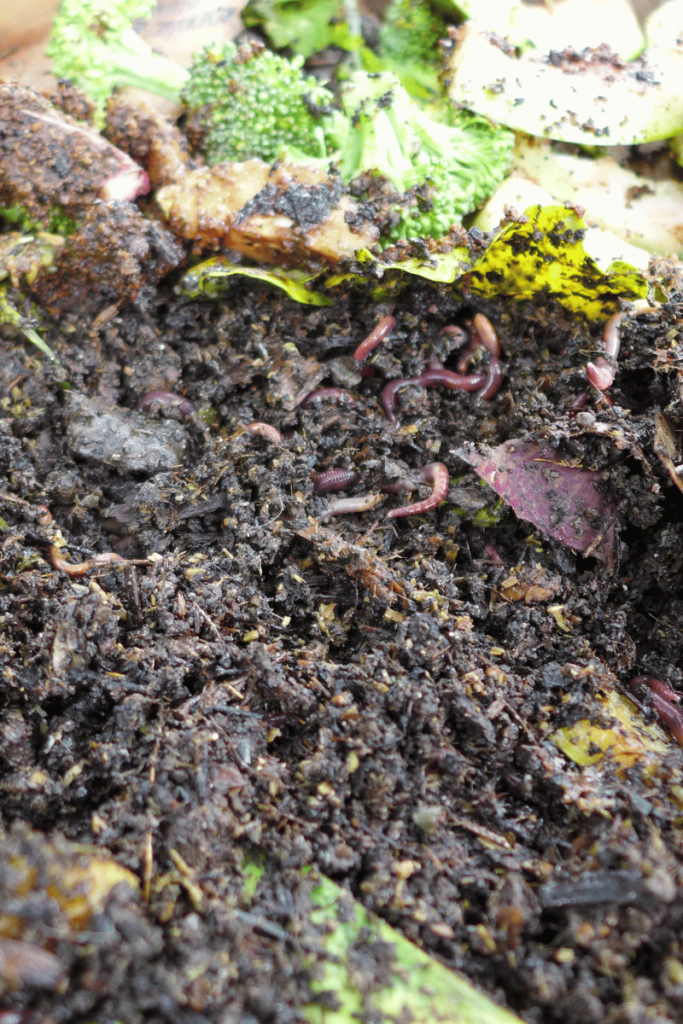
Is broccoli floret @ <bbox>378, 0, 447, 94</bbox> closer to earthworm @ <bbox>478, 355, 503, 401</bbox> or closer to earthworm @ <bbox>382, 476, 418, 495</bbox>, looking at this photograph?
earthworm @ <bbox>478, 355, 503, 401</bbox>

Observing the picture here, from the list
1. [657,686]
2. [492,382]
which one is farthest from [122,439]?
[657,686]

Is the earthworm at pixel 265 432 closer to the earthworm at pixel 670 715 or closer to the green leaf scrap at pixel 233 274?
the green leaf scrap at pixel 233 274

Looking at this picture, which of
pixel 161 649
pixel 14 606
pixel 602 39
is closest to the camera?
pixel 161 649

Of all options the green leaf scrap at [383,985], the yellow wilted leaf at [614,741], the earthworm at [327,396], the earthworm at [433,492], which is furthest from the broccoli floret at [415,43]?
the green leaf scrap at [383,985]

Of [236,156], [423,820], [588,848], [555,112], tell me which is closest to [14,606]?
[423,820]

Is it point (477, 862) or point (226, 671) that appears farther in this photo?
point (226, 671)

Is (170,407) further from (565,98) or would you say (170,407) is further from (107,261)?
(565,98)

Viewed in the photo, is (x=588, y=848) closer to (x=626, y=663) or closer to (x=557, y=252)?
(x=626, y=663)
